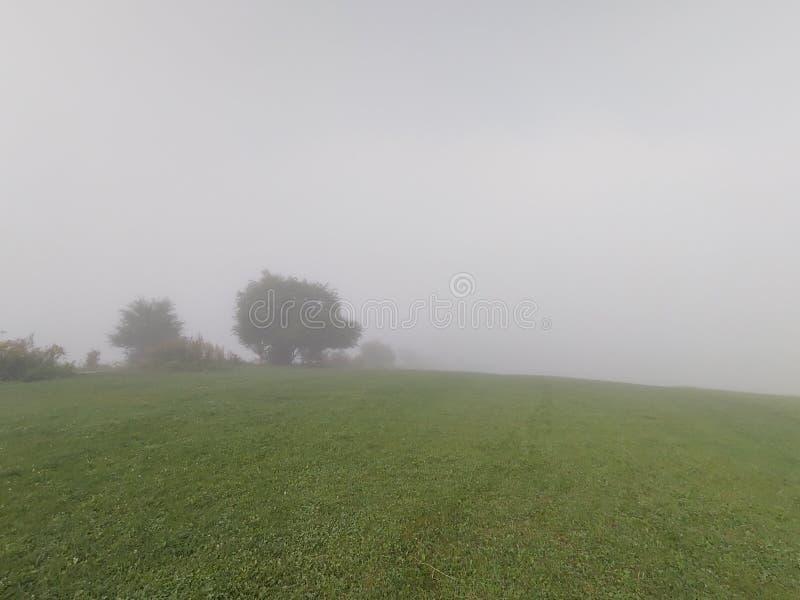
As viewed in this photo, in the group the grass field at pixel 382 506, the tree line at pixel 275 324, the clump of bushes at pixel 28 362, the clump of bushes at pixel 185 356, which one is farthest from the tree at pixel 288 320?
the grass field at pixel 382 506

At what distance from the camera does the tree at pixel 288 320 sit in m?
51.0

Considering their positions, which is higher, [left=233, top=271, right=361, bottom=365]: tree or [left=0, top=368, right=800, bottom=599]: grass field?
[left=233, top=271, right=361, bottom=365]: tree

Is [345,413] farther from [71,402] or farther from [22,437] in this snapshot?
[71,402]

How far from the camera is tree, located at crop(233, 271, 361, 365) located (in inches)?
2007

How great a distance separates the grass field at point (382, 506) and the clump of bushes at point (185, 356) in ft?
68.6

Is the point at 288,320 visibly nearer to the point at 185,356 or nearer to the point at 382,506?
the point at 185,356

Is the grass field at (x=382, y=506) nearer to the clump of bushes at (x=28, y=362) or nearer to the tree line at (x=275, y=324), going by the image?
the clump of bushes at (x=28, y=362)

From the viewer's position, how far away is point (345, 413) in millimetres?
16141

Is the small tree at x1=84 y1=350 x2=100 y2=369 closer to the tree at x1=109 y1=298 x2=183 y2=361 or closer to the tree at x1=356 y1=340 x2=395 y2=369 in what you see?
the tree at x1=109 y1=298 x2=183 y2=361

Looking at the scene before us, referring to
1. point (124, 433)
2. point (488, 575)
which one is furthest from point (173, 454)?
point (488, 575)

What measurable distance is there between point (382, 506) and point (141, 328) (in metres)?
59.4

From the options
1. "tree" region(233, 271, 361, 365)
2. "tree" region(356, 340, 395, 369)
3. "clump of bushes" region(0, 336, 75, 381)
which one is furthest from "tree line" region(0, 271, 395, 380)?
"tree" region(356, 340, 395, 369)

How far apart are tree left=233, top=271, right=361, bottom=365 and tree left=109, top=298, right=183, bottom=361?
38.6 ft

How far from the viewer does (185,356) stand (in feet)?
123
